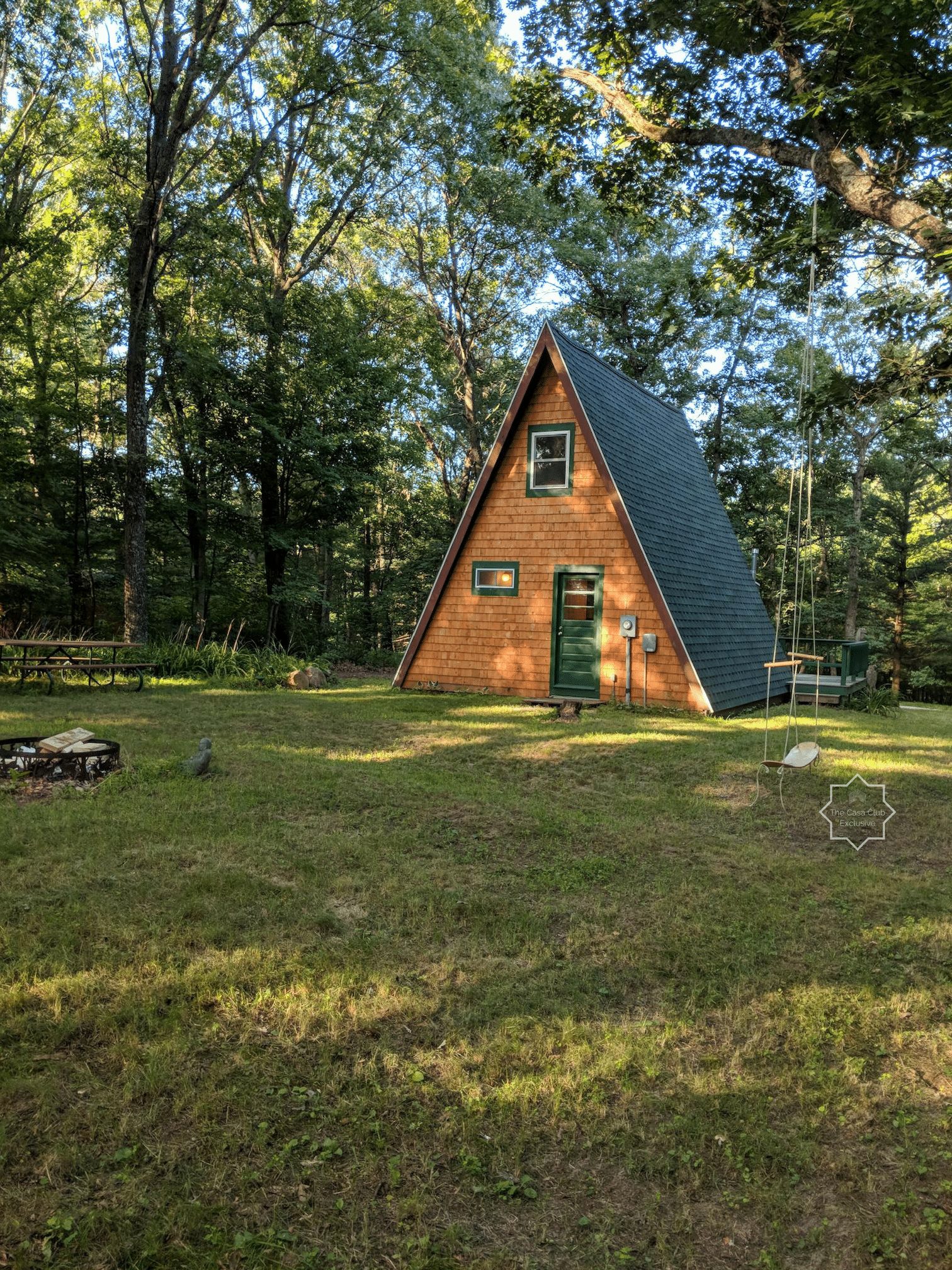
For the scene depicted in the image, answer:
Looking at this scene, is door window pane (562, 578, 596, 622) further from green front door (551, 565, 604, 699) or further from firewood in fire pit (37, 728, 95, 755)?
firewood in fire pit (37, 728, 95, 755)

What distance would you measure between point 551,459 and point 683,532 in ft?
9.31

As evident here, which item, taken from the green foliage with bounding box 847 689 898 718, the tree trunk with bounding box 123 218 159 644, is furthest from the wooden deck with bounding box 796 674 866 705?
the tree trunk with bounding box 123 218 159 644

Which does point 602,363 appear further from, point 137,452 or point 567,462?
point 137,452

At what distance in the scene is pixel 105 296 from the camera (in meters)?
19.8

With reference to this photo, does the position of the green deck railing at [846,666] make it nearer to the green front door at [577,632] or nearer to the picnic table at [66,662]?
the green front door at [577,632]

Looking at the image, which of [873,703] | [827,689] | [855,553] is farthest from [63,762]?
[855,553]

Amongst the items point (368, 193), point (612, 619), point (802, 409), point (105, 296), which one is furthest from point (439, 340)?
point (802, 409)

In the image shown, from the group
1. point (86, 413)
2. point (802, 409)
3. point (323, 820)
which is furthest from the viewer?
point (86, 413)

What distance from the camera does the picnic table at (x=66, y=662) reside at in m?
10.8

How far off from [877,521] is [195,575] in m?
21.9

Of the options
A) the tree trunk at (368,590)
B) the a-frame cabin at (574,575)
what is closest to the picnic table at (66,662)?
the a-frame cabin at (574,575)

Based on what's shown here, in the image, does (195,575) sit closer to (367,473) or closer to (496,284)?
(367,473)

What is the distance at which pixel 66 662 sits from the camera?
11.5m

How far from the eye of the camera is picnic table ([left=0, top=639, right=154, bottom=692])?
10.8 meters
